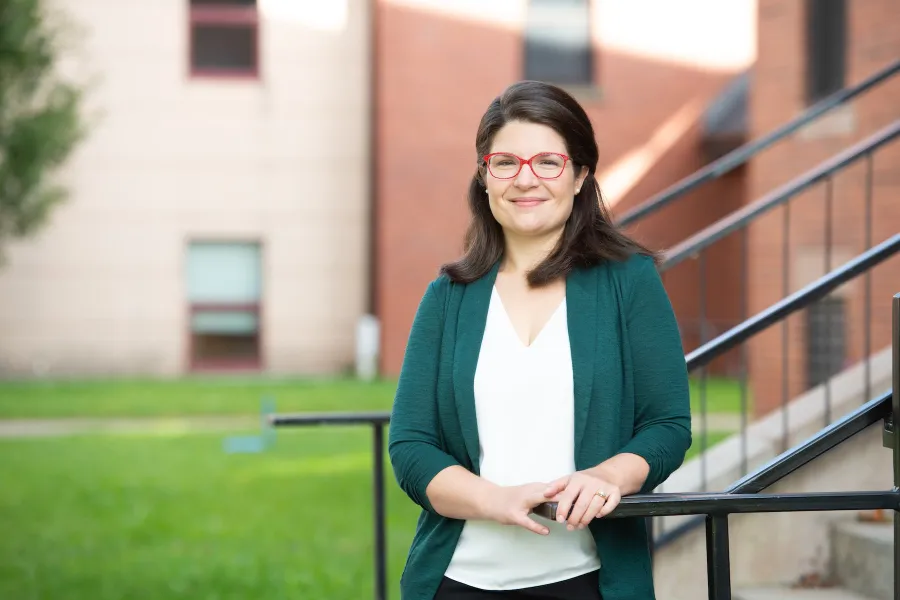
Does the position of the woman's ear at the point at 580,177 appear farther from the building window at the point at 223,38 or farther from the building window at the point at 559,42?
the building window at the point at 223,38

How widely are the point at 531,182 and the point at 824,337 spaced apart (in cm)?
774

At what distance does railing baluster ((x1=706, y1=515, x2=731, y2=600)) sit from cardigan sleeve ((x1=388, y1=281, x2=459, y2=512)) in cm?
49

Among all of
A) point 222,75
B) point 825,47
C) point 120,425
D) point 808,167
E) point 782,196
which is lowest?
point 120,425

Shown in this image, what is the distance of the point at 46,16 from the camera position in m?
15.6

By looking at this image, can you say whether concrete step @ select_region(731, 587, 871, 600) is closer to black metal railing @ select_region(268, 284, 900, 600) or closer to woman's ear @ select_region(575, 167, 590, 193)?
black metal railing @ select_region(268, 284, 900, 600)

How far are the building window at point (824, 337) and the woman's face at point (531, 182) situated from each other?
739cm

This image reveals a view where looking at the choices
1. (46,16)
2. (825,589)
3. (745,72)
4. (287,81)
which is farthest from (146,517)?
(745,72)

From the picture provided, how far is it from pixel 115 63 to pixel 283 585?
45.8ft

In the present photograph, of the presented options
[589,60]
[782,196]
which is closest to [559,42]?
[589,60]

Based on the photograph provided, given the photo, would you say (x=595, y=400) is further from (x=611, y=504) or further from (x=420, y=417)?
(x=420, y=417)

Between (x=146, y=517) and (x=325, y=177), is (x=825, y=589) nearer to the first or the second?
(x=146, y=517)

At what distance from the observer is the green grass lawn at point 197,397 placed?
44.5 ft

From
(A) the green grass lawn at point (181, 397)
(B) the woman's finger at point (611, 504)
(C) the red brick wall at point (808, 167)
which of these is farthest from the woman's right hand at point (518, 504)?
(A) the green grass lawn at point (181, 397)

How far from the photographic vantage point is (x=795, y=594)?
3.76 metres
